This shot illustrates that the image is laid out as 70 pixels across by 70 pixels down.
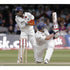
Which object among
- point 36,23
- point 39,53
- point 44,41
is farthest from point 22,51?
point 36,23

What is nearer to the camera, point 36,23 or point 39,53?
point 39,53

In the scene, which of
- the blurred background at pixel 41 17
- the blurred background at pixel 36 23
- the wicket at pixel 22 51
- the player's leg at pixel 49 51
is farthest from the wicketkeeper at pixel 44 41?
the blurred background at pixel 41 17

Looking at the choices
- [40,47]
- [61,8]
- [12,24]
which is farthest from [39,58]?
[61,8]

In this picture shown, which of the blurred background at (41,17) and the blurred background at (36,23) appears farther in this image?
the blurred background at (41,17)

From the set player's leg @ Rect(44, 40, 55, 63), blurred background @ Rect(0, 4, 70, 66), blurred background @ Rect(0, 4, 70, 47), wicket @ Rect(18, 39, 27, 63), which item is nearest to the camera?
player's leg @ Rect(44, 40, 55, 63)

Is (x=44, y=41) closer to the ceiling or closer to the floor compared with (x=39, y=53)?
closer to the ceiling

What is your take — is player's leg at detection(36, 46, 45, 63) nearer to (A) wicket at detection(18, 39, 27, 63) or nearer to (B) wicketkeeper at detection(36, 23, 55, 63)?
(B) wicketkeeper at detection(36, 23, 55, 63)

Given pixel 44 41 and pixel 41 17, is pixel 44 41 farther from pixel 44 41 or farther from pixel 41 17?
Result: pixel 41 17

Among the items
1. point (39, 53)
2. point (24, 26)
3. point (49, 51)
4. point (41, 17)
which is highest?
point (24, 26)

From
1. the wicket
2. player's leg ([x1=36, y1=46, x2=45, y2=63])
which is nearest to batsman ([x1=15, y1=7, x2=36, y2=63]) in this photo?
the wicket

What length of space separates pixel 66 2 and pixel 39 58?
26.0 feet

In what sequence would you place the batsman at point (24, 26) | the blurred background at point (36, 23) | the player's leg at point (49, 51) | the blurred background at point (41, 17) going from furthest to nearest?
the blurred background at point (41, 17) → the blurred background at point (36, 23) → the batsman at point (24, 26) → the player's leg at point (49, 51)

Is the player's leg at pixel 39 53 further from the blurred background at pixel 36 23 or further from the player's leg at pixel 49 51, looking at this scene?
the blurred background at pixel 36 23

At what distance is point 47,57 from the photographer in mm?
10336
